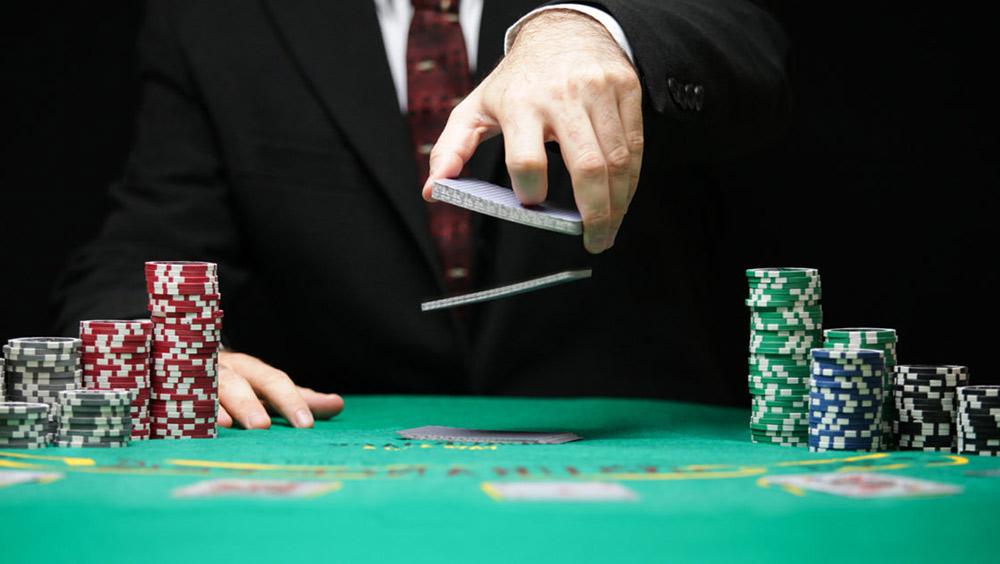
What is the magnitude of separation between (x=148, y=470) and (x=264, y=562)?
43 centimetres

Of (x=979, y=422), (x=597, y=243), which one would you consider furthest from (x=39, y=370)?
(x=979, y=422)

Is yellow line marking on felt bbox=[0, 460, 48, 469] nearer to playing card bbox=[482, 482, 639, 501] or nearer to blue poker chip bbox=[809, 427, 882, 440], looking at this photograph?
playing card bbox=[482, 482, 639, 501]

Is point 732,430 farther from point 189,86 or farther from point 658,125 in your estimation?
point 189,86

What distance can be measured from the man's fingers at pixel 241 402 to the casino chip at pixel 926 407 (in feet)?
4.16

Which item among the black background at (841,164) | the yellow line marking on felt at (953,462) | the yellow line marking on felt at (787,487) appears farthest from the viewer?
the black background at (841,164)

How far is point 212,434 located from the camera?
8.21 ft

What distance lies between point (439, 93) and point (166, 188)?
3.05ft

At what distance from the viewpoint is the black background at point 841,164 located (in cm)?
484

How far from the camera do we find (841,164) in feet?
16.0

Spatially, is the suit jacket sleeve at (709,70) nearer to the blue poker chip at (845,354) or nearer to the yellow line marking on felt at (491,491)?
the blue poker chip at (845,354)

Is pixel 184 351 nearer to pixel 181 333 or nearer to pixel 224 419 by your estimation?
pixel 181 333

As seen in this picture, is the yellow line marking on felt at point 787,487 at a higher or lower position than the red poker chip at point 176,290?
lower

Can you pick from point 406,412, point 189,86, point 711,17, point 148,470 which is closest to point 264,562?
point 148,470

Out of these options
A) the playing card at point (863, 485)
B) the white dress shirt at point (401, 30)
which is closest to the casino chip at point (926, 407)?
the playing card at point (863, 485)
